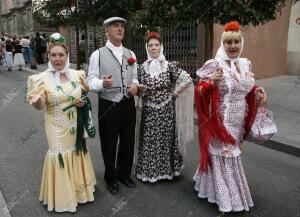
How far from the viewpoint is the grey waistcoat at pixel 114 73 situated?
3756mm

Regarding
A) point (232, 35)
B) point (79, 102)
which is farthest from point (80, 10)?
point (232, 35)

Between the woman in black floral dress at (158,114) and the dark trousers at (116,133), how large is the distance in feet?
0.60

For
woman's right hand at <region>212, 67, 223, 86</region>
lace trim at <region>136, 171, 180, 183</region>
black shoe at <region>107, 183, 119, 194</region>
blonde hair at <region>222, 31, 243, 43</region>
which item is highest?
blonde hair at <region>222, 31, 243, 43</region>

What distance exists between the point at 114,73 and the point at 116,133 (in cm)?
69

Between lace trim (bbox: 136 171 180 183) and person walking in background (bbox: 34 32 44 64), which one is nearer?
lace trim (bbox: 136 171 180 183)

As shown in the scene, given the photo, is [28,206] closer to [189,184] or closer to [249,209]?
[189,184]

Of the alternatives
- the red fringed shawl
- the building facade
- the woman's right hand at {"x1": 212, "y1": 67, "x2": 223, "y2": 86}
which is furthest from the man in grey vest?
the building facade

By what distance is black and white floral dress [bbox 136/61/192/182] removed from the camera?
13.3 ft

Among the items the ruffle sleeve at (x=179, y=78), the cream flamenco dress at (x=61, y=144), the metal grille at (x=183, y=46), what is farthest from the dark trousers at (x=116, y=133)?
the metal grille at (x=183, y=46)

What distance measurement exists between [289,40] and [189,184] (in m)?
11.3

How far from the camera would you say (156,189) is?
4.20m

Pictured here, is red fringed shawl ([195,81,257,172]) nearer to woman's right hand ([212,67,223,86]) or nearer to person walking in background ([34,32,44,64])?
woman's right hand ([212,67,223,86])

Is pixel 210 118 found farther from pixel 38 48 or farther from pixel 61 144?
pixel 38 48

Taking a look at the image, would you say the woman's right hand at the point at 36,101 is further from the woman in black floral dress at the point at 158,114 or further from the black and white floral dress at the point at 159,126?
the black and white floral dress at the point at 159,126
